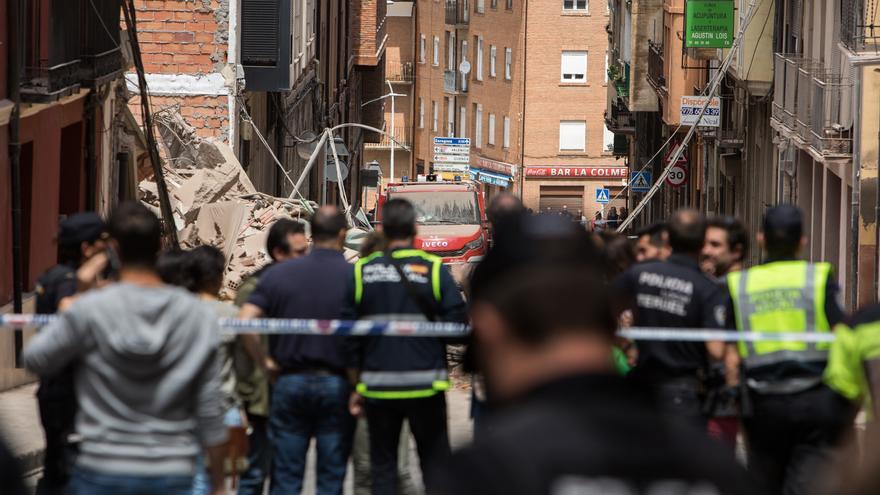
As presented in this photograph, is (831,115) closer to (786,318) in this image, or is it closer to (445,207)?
(445,207)

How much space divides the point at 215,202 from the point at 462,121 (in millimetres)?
58014

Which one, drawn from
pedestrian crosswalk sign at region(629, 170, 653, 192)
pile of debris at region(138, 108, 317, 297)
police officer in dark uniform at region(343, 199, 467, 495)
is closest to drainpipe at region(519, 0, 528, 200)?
pedestrian crosswalk sign at region(629, 170, 653, 192)

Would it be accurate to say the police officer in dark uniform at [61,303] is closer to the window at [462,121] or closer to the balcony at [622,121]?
the balcony at [622,121]

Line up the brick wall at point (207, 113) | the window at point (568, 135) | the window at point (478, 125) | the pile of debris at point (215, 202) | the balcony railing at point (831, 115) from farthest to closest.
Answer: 1. the window at point (478, 125)
2. the window at point (568, 135)
3. the brick wall at point (207, 113)
4. the balcony railing at point (831, 115)
5. the pile of debris at point (215, 202)

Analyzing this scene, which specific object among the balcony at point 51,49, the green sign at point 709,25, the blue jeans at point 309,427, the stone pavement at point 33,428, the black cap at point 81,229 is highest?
the green sign at point 709,25

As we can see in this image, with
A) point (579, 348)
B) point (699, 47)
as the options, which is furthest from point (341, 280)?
point (699, 47)

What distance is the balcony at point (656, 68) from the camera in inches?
1735

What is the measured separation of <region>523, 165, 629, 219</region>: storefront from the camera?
72.8 m

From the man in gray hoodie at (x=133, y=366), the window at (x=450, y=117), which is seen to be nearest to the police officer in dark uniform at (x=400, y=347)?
the man in gray hoodie at (x=133, y=366)

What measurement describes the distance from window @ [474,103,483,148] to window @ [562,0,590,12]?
8.06 meters

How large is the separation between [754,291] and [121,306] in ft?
10.8

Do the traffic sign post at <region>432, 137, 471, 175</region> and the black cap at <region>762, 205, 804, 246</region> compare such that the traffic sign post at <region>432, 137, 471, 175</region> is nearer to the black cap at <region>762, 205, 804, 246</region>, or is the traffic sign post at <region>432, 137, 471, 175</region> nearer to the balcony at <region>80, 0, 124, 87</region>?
the balcony at <region>80, 0, 124, 87</region>

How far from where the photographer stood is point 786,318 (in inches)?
309

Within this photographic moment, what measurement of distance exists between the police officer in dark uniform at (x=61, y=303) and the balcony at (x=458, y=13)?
73096 millimetres
